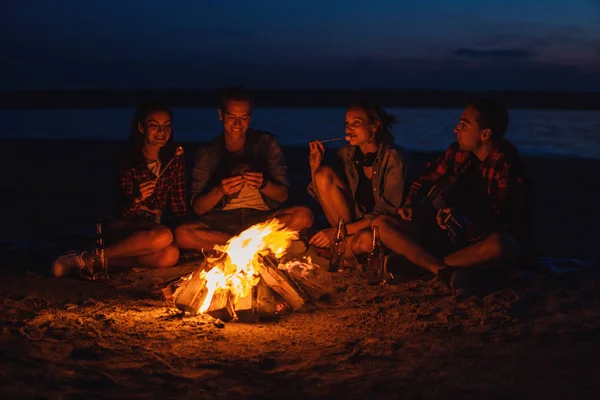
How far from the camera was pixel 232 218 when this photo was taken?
6355 mm

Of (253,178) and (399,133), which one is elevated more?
(399,133)

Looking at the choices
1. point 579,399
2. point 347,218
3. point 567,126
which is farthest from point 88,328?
point 567,126

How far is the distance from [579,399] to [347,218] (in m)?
3.03

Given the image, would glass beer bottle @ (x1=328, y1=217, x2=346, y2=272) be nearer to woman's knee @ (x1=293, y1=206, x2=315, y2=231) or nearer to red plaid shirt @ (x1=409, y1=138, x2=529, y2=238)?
woman's knee @ (x1=293, y1=206, x2=315, y2=231)

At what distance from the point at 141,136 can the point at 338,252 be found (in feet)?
6.32

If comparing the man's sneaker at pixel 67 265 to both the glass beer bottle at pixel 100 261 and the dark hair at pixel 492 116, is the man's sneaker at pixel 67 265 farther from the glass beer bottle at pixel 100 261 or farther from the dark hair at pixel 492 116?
the dark hair at pixel 492 116

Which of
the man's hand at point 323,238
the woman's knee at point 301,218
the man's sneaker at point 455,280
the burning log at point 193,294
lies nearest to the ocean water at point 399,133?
the woman's knee at point 301,218

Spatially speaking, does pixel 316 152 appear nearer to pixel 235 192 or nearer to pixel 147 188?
pixel 235 192

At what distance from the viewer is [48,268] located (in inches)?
235

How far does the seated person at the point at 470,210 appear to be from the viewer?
207 inches

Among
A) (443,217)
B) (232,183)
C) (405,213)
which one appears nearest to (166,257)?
(232,183)

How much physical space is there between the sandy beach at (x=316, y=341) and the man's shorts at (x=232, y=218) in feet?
1.43

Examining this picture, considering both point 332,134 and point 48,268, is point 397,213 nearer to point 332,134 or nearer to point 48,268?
point 48,268

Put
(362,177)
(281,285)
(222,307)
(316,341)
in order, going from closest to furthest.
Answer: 1. (316,341)
2. (222,307)
3. (281,285)
4. (362,177)
